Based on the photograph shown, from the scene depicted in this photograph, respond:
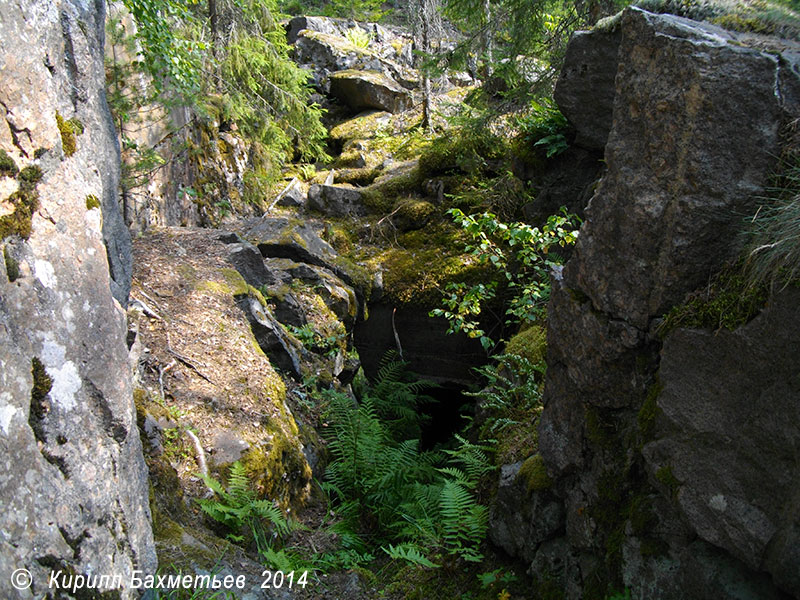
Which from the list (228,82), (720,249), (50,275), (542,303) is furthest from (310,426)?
(228,82)

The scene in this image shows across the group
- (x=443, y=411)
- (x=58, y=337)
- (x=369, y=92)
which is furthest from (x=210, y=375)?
(x=369, y=92)

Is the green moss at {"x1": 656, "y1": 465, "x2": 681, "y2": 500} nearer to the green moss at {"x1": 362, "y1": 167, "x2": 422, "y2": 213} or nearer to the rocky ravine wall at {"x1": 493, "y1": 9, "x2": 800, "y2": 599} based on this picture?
the rocky ravine wall at {"x1": 493, "y1": 9, "x2": 800, "y2": 599}

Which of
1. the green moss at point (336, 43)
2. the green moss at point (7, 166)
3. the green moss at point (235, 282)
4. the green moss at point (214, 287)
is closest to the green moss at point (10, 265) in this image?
the green moss at point (7, 166)

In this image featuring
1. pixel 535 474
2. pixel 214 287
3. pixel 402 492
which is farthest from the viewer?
pixel 214 287

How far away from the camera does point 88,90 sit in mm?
3086

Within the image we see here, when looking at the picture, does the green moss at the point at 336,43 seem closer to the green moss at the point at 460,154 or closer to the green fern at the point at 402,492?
the green moss at the point at 460,154

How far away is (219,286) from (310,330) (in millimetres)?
1458

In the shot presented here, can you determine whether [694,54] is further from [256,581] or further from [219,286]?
[219,286]

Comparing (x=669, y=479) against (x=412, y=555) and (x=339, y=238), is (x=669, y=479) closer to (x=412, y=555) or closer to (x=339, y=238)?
(x=412, y=555)

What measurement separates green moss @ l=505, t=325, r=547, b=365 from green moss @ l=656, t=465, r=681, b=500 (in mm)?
2780

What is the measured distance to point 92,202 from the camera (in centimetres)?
293

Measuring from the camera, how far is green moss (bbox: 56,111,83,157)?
9.02 ft

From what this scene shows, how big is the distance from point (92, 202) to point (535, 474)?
3.26 metres
